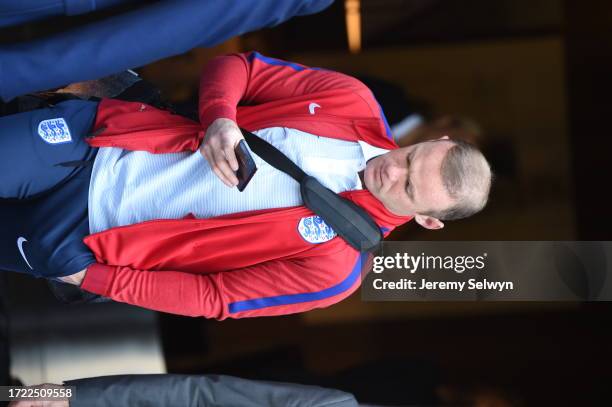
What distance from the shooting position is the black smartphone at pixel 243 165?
1165mm

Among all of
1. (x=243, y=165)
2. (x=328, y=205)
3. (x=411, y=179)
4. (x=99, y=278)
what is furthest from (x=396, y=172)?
(x=99, y=278)

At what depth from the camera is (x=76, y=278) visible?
138 cm

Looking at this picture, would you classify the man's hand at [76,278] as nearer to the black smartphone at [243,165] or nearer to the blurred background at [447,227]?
the black smartphone at [243,165]

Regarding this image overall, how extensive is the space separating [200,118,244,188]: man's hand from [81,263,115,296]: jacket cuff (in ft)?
1.02

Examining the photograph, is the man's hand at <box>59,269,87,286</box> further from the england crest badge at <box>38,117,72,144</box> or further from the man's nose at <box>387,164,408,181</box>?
the man's nose at <box>387,164,408,181</box>

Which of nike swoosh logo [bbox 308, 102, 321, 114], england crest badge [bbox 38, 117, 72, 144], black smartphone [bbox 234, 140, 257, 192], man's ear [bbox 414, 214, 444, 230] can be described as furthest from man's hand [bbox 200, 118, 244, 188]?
man's ear [bbox 414, 214, 444, 230]

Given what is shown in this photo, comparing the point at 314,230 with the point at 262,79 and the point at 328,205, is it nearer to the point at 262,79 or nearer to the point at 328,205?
the point at 328,205

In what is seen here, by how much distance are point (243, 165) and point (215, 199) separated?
7.1 inches

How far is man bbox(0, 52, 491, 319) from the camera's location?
1.33 m

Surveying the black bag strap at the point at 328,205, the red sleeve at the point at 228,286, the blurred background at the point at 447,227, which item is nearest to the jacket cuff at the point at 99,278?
the red sleeve at the point at 228,286

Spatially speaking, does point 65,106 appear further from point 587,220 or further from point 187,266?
point 587,220

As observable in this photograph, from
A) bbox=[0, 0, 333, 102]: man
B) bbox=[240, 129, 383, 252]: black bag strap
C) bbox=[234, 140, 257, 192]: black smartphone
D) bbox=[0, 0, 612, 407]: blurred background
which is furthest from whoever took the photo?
bbox=[0, 0, 612, 407]: blurred background

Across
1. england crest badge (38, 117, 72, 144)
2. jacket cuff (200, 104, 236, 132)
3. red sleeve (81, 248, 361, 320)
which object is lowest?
red sleeve (81, 248, 361, 320)

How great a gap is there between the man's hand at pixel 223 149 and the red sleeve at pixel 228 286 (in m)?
0.23
